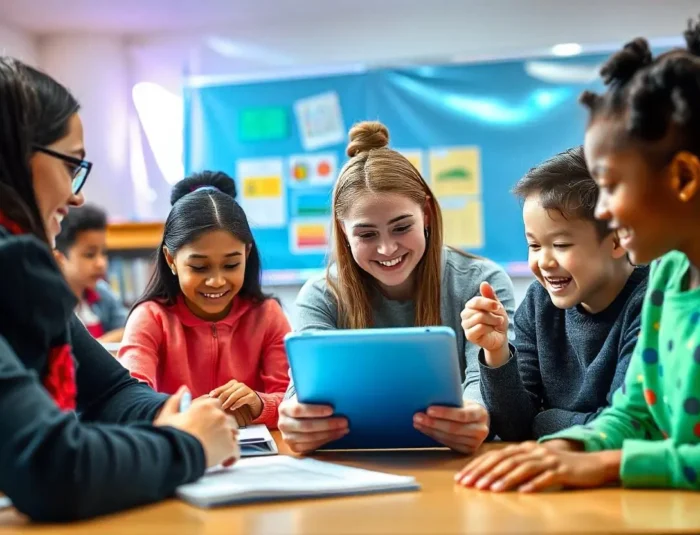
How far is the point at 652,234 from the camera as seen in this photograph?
3.42 ft

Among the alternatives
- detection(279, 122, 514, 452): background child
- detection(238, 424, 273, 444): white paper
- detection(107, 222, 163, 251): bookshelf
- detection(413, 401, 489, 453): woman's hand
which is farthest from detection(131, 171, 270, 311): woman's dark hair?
detection(107, 222, 163, 251): bookshelf

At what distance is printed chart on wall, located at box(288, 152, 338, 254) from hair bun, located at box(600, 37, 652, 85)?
3.60 metres

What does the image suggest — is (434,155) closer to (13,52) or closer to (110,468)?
(13,52)

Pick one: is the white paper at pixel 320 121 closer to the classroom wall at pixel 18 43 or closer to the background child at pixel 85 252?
the background child at pixel 85 252

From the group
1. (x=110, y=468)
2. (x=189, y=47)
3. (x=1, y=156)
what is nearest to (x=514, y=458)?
(x=110, y=468)

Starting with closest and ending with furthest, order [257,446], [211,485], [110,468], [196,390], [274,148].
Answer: [110,468] → [211,485] → [257,446] → [196,390] → [274,148]

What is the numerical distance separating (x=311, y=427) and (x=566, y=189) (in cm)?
63

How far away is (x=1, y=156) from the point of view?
1047 millimetres

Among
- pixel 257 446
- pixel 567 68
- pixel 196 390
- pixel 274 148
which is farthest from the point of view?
pixel 274 148

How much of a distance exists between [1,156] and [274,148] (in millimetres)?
3710

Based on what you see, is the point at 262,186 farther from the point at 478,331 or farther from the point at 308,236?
the point at 478,331

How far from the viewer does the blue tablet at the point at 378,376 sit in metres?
1.14

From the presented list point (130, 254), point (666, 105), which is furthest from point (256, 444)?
point (130, 254)

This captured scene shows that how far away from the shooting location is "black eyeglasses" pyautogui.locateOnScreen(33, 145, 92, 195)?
111 cm
